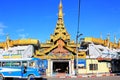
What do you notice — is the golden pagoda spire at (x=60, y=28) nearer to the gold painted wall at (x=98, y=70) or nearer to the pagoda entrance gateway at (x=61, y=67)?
the pagoda entrance gateway at (x=61, y=67)

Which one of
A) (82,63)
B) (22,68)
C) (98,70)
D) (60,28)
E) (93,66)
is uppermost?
(60,28)

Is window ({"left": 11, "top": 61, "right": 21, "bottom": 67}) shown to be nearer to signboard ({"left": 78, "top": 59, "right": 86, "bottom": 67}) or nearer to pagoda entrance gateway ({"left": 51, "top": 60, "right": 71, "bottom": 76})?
pagoda entrance gateway ({"left": 51, "top": 60, "right": 71, "bottom": 76})

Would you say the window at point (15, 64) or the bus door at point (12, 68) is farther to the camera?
the window at point (15, 64)

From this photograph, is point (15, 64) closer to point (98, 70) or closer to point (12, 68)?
point (12, 68)

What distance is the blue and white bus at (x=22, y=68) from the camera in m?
27.1

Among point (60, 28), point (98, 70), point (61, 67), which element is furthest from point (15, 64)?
point (60, 28)

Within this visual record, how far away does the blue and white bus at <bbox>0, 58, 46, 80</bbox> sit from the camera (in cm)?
2711

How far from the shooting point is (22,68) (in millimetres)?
27438

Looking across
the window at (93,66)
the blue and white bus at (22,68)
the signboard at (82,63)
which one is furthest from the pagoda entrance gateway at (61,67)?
the blue and white bus at (22,68)

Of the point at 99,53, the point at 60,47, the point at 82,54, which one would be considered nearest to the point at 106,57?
the point at 99,53

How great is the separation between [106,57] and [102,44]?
655 cm

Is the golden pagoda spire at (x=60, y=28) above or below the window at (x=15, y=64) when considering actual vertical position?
above

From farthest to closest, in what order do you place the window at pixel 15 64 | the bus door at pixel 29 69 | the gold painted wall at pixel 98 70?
1. the gold painted wall at pixel 98 70
2. the window at pixel 15 64
3. the bus door at pixel 29 69

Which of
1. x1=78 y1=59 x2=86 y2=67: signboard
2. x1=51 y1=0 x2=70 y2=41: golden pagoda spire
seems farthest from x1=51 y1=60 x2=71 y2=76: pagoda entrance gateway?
x1=51 y1=0 x2=70 y2=41: golden pagoda spire
